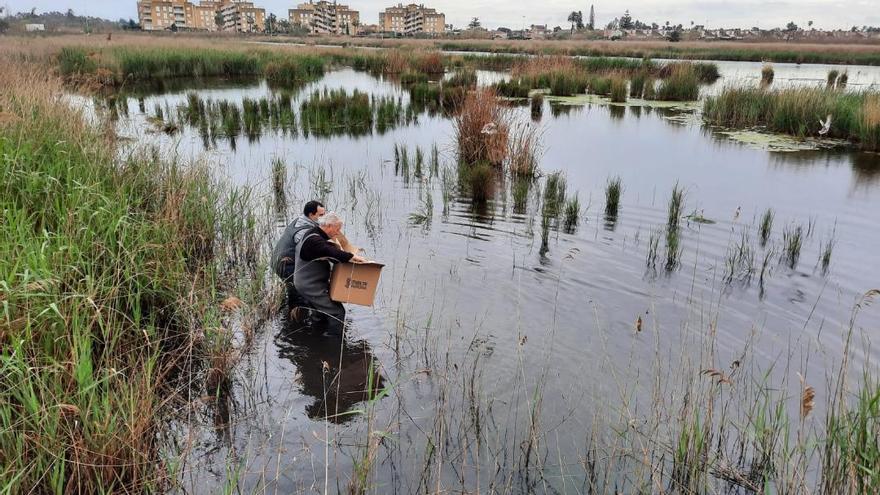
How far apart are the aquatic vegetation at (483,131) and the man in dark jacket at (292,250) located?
22.8 ft

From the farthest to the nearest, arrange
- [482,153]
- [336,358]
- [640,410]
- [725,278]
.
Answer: [482,153]
[725,278]
[336,358]
[640,410]

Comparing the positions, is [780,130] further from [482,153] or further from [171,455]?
[171,455]

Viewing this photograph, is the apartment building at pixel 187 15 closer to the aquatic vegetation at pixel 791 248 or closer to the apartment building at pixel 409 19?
the apartment building at pixel 409 19

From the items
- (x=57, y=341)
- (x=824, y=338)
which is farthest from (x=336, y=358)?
(x=824, y=338)

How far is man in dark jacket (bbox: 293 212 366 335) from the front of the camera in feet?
18.1

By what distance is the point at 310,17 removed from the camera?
160750 millimetres

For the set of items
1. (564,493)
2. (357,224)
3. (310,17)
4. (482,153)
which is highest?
(310,17)

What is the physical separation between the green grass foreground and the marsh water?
58 centimetres

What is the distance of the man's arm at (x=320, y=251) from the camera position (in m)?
5.43

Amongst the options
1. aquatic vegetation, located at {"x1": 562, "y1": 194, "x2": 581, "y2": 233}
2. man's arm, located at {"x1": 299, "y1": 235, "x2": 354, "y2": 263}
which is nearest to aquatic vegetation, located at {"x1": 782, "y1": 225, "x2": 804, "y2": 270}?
aquatic vegetation, located at {"x1": 562, "y1": 194, "x2": 581, "y2": 233}

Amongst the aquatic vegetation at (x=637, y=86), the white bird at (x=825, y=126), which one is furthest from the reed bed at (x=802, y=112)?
the aquatic vegetation at (x=637, y=86)

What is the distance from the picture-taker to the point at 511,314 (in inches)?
255

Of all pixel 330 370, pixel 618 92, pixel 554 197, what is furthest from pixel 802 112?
pixel 330 370

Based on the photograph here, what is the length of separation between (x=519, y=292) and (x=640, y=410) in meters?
2.43
